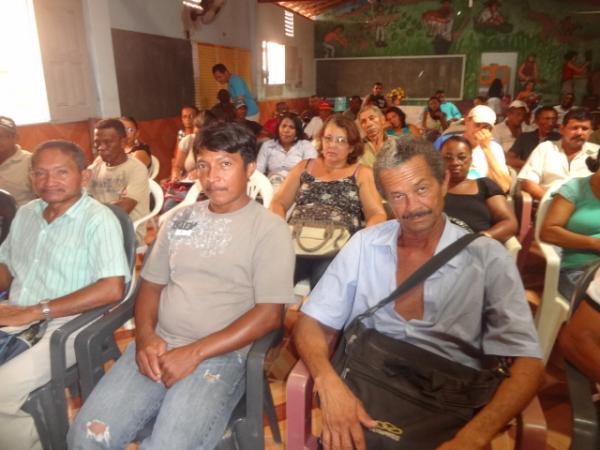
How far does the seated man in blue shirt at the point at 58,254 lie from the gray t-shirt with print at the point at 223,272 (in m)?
0.27

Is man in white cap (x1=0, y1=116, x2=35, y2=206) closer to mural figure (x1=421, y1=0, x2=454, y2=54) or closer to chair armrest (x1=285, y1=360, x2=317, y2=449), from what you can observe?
chair armrest (x1=285, y1=360, x2=317, y2=449)

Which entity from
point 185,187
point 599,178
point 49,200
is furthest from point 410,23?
Result: point 49,200

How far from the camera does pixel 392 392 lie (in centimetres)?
127

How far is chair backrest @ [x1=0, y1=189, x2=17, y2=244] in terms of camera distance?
6.86ft

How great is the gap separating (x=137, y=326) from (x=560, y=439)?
5.96 feet

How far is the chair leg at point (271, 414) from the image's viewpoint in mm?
1655

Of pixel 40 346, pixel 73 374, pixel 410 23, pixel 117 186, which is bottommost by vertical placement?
pixel 73 374

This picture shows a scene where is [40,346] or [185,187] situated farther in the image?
[185,187]

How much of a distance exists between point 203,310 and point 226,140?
0.61 meters

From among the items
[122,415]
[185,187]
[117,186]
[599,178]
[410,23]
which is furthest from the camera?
[410,23]

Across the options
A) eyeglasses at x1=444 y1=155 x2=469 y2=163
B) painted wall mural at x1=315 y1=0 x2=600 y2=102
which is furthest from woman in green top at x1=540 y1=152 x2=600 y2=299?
painted wall mural at x1=315 y1=0 x2=600 y2=102

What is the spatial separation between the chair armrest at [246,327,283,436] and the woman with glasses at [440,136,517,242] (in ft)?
4.64

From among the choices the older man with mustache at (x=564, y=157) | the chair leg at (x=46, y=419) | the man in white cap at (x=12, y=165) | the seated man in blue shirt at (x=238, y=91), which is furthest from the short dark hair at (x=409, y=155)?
the seated man in blue shirt at (x=238, y=91)

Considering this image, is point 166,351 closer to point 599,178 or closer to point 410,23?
point 599,178
